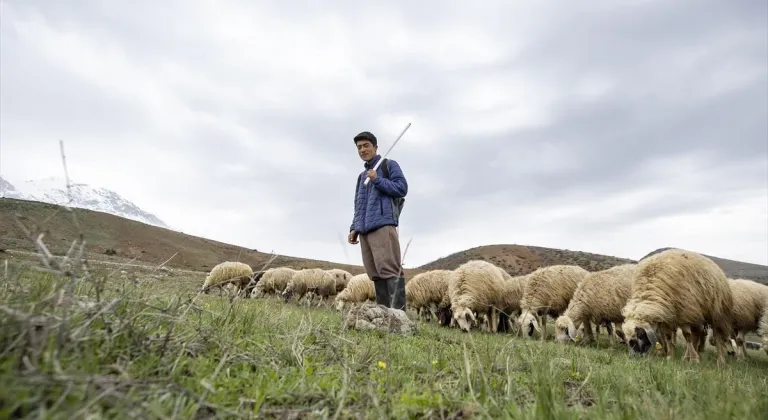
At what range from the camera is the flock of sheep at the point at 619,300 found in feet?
21.9

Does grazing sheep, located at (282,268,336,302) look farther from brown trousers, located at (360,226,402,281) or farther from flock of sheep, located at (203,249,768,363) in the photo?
brown trousers, located at (360,226,402,281)

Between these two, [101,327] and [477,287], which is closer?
[101,327]

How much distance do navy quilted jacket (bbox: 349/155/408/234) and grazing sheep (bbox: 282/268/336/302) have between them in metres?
12.1

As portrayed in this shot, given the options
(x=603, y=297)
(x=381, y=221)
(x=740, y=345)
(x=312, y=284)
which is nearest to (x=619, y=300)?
(x=603, y=297)

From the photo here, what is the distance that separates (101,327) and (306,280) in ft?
55.6

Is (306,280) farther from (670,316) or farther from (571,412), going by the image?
(571,412)

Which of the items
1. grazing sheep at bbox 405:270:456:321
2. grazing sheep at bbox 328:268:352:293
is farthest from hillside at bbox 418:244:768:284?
grazing sheep at bbox 405:270:456:321

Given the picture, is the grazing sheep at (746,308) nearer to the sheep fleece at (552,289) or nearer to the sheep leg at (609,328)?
the sheep leg at (609,328)

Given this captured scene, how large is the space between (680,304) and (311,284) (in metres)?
14.5

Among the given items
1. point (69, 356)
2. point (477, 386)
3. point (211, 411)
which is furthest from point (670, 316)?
point (69, 356)

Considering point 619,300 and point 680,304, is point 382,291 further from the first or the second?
point 619,300

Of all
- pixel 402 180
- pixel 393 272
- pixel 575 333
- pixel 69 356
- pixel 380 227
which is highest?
pixel 402 180

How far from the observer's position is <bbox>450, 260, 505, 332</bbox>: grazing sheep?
1001cm

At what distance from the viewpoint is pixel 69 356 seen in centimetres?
156
